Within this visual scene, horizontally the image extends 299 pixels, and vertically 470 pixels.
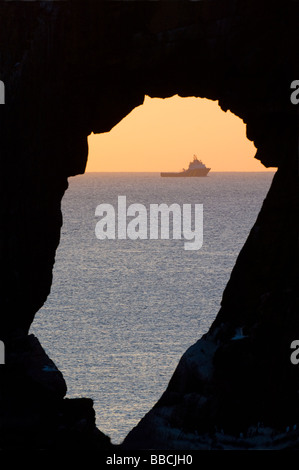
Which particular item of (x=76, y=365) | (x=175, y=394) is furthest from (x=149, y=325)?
(x=175, y=394)

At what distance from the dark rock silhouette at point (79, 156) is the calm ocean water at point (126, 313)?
32.2 ft

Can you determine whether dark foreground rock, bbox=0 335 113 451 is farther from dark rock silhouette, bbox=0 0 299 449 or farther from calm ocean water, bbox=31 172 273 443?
calm ocean water, bbox=31 172 273 443

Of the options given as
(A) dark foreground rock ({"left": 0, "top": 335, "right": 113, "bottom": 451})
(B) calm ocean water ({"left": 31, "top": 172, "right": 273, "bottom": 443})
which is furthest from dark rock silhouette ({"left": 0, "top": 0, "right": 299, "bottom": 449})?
(B) calm ocean water ({"left": 31, "top": 172, "right": 273, "bottom": 443})

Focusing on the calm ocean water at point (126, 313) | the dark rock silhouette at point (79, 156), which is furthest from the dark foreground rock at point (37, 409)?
the calm ocean water at point (126, 313)

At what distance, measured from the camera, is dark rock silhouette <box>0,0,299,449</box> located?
3198 cm

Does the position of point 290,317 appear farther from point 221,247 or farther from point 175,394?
point 221,247

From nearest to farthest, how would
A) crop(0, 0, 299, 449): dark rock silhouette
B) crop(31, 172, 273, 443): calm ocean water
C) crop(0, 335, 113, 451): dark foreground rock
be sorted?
crop(0, 335, 113, 451): dark foreground rock < crop(0, 0, 299, 449): dark rock silhouette < crop(31, 172, 273, 443): calm ocean water

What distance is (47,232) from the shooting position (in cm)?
3378

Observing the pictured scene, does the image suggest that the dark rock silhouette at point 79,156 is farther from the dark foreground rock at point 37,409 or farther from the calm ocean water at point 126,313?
the calm ocean water at point 126,313

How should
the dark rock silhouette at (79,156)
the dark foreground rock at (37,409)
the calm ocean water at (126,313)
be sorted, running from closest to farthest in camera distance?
the dark foreground rock at (37,409), the dark rock silhouette at (79,156), the calm ocean water at (126,313)

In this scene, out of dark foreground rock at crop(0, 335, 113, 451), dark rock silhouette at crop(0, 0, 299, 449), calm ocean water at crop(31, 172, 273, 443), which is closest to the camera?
dark foreground rock at crop(0, 335, 113, 451)

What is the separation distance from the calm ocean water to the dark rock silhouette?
9.83 meters

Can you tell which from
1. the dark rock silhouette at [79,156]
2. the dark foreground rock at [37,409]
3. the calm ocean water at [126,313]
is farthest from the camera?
the calm ocean water at [126,313]

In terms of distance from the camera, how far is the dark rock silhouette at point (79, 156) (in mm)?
31984
